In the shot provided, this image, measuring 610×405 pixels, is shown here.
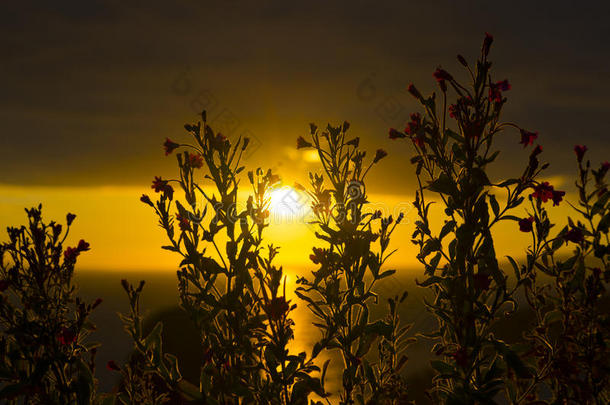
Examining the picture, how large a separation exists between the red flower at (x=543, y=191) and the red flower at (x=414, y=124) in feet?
3.84

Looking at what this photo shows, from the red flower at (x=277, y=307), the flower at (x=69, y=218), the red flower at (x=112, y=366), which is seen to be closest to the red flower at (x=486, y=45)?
the red flower at (x=277, y=307)

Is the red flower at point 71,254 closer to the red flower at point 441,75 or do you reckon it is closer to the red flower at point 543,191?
the red flower at point 441,75

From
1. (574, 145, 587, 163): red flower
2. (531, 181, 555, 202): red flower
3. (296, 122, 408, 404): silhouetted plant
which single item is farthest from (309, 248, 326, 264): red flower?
(574, 145, 587, 163): red flower

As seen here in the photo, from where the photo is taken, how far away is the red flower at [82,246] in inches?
206

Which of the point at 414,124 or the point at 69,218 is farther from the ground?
the point at 414,124

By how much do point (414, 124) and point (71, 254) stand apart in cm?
350

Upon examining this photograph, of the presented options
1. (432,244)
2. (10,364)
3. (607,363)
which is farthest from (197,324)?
(607,363)

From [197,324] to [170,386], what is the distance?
638 millimetres

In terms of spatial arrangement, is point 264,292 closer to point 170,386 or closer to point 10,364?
point 170,386

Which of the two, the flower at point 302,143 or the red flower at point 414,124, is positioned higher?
the flower at point 302,143

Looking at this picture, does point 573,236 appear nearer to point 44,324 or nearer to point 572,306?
point 572,306

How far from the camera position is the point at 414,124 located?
15.1 ft

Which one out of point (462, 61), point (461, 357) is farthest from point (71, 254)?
point (462, 61)

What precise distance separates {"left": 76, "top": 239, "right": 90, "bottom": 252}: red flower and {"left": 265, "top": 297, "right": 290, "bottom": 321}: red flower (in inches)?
79.1
